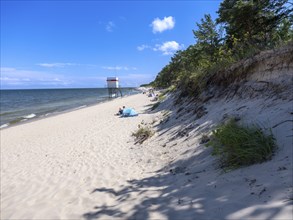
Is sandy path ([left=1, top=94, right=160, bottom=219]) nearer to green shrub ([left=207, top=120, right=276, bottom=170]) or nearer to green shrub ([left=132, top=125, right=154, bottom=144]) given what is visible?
green shrub ([left=132, top=125, right=154, bottom=144])

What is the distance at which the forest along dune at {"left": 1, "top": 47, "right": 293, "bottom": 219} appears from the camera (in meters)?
3.19

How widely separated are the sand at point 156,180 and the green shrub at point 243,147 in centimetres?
16

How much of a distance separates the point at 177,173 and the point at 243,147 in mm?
1481

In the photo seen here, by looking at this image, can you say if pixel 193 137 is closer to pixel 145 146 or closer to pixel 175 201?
pixel 145 146

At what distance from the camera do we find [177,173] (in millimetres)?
5160

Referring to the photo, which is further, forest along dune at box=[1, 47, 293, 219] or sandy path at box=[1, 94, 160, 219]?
sandy path at box=[1, 94, 160, 219]

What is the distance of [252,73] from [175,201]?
5498 millimetres

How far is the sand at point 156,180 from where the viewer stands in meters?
3.08

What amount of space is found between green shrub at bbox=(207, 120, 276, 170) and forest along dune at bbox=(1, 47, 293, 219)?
0.14 m

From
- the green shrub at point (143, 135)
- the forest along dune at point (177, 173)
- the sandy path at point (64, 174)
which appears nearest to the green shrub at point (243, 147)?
the forest along dune at point (177, 173)

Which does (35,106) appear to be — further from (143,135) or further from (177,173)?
(177,173)

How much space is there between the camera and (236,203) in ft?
9.71

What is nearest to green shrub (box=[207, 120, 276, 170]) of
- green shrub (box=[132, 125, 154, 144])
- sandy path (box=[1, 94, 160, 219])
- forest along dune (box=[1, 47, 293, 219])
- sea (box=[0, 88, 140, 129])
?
forest along dune (box=[1, 47, 293, 219])

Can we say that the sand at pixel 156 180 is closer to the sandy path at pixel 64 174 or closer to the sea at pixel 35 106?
the sandy path at pixel 64 174
